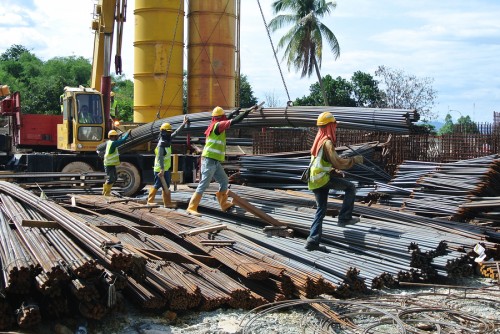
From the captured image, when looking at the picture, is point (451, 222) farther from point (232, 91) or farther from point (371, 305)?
point (232, 91)

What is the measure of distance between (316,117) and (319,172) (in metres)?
2.21

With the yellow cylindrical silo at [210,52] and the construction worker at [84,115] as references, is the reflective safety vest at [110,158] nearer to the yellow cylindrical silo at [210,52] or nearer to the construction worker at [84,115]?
the construction worker at [84,115]

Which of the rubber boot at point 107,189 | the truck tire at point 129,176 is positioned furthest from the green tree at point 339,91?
the rubber boot at point 107,189

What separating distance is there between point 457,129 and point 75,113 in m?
11.2

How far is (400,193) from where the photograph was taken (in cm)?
1062

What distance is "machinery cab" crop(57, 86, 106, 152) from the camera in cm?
1644

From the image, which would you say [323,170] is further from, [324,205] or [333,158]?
[324,205]

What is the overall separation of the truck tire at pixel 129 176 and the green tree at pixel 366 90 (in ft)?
69.6

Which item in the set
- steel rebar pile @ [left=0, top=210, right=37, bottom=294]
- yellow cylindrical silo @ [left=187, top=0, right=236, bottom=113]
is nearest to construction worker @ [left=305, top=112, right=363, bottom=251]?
steel rebar pile @ [left=0, top=210, right=37, bottom=294]

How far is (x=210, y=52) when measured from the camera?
23.4 meters

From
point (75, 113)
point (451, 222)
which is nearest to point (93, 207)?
point (451, 222)

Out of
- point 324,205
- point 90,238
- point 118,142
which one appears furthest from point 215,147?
point 118,142

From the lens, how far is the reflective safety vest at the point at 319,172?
7645 millimetres

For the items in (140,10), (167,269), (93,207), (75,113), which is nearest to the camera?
(167,269)
